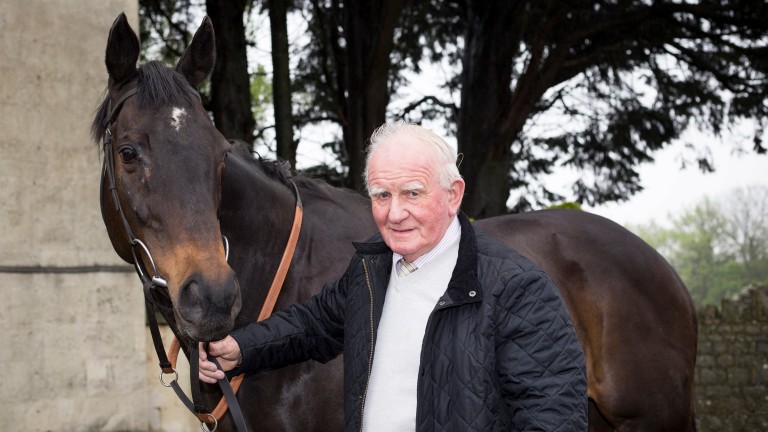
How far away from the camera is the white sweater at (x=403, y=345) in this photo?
6.88 feet

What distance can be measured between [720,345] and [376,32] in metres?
6.94

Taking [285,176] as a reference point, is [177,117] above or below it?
above

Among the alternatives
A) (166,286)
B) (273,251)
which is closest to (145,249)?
(166,286)

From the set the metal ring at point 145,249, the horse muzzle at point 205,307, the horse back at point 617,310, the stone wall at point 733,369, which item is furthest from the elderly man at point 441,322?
the stone wall at point 733,369

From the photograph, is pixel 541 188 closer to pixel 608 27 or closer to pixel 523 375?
pixel 608 27

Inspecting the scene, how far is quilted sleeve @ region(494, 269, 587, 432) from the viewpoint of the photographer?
1874 mm

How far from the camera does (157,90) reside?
2686mm

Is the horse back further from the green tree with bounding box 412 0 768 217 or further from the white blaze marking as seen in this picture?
the green tree with bounding box 412 0 768 217

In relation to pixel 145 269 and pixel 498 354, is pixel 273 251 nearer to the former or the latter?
pixel 145 269

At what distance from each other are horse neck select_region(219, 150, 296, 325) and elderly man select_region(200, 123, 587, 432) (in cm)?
81

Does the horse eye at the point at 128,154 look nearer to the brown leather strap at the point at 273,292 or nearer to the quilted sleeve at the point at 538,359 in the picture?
the brown leather strap at the point at 273,292

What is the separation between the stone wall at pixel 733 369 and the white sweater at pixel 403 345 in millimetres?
10331

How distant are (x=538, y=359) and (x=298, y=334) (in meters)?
0.96

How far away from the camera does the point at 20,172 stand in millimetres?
4664
